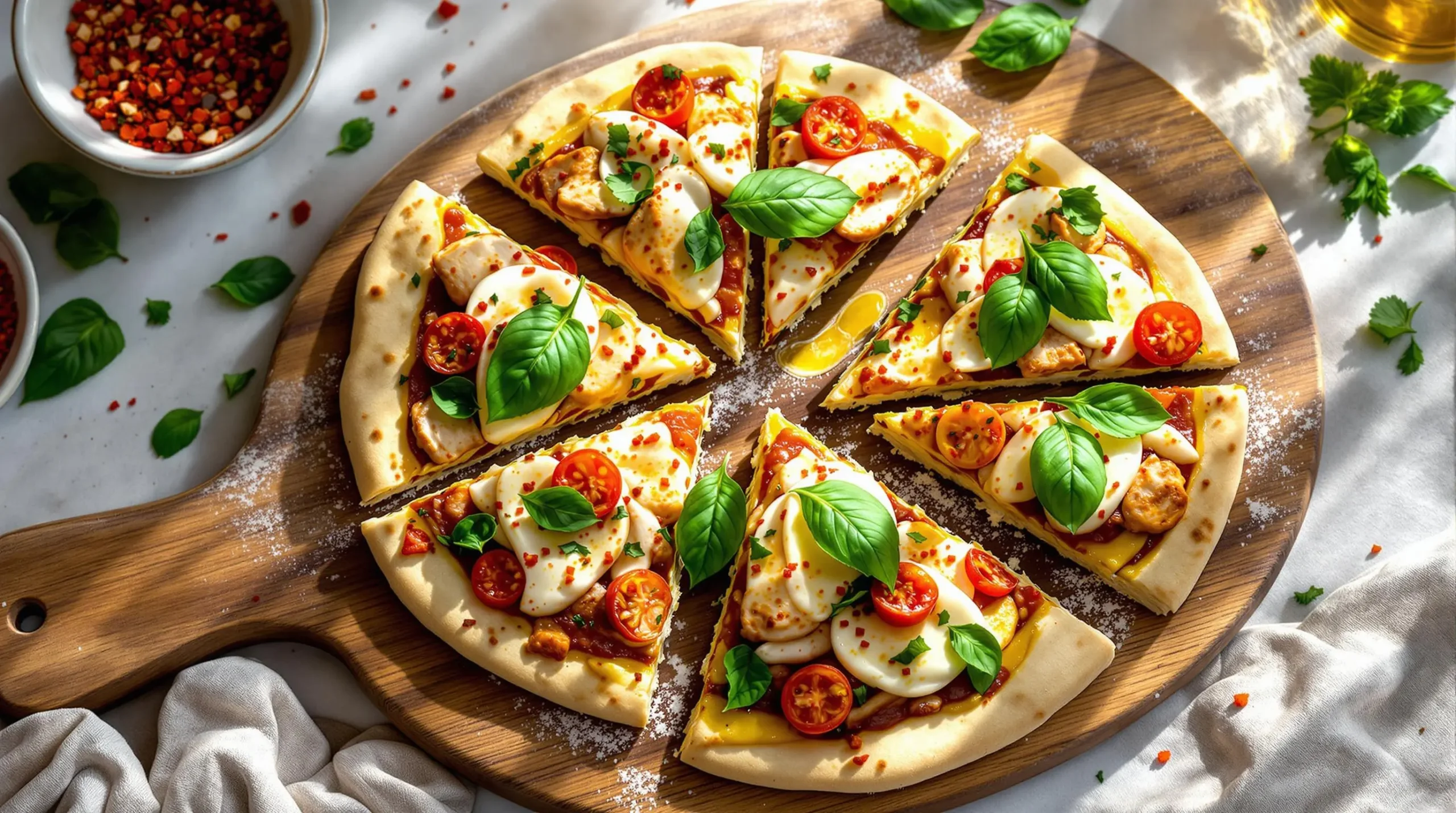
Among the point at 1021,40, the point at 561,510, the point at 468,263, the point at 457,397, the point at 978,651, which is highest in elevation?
the point at 1021,40

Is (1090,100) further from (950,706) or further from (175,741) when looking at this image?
(175,741)

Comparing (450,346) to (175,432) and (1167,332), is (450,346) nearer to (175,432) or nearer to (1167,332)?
(175,432)

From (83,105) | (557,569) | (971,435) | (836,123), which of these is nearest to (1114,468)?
(971,435)

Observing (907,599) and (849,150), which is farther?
(849,150)

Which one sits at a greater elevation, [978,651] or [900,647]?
[978,651]

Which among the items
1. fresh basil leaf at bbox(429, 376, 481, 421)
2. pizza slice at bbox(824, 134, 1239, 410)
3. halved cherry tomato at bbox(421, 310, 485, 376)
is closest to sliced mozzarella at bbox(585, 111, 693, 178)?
halved cherry tomato at bbox(421, 310, 485, 376)

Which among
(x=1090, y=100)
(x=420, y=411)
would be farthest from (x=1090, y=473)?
(x=420, y=411)

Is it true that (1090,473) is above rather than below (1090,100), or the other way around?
below

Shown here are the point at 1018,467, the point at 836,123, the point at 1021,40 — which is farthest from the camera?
the point at 1021,40
